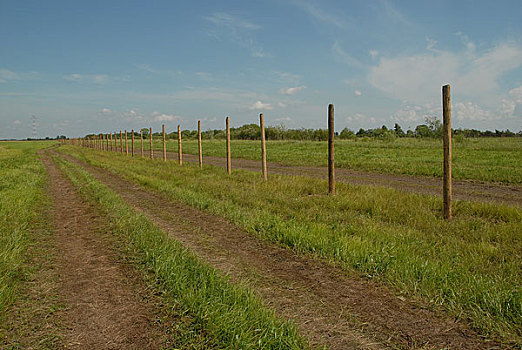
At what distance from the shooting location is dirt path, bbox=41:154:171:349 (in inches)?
110

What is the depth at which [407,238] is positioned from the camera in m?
5.27

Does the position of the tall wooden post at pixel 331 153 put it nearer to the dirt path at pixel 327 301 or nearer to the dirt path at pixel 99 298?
the dirt path at pixel 327 301

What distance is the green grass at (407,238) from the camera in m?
3.41

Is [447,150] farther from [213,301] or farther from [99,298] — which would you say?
[99,298]

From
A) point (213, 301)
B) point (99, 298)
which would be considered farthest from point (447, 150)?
point (99, 298)

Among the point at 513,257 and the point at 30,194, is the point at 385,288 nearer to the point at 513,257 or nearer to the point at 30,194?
the point at 513,257

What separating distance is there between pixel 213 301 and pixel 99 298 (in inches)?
49.3

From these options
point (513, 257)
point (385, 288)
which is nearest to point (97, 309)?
point (385, 288)

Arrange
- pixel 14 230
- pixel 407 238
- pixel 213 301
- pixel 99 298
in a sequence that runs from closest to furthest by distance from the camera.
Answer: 1. pixel 213 301
2. pixel 99 298
3. pixel 407 238
4. pixel 14 230

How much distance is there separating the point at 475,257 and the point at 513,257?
19.5 inches

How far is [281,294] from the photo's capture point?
3674mm

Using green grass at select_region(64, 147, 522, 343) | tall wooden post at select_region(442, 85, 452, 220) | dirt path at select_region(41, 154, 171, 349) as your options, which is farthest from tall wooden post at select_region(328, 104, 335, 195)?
dirt path at select_region(41, 154, 171, 349)

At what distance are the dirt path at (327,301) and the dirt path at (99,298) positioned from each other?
1.13 meters

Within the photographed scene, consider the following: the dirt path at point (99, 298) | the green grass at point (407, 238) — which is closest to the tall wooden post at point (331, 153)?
the green grass at point (407, 238)
